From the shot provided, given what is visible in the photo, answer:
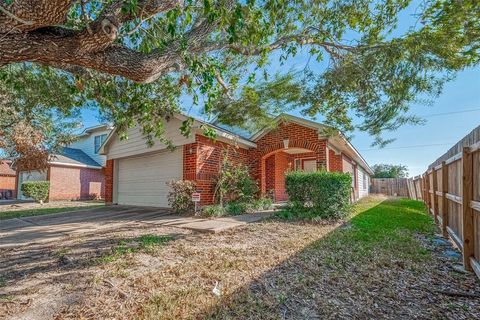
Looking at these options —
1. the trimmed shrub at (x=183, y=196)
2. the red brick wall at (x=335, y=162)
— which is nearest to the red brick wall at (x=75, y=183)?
the trimmed shrub at (x=183, y=196)

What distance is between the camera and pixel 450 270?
371cm

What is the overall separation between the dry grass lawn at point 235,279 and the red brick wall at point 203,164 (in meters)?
3.86

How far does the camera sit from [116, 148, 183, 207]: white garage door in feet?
33.8

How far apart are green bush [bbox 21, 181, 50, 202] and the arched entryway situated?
14318mm

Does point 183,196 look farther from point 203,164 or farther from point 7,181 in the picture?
point 7,181

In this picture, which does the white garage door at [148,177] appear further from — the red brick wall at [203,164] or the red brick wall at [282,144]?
the red brick wall at [282,144]

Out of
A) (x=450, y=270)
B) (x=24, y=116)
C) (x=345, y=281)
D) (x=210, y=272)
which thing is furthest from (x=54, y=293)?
(x=24, y=116)

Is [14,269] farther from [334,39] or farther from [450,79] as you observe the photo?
[450,79]

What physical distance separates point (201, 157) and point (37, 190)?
13.3m

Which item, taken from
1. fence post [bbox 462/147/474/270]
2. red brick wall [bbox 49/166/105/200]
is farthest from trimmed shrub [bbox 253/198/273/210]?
red brick wall [bbox 49/166/105/200]

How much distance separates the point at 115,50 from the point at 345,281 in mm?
4174

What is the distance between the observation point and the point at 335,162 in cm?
1194

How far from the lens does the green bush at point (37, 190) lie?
1577cm

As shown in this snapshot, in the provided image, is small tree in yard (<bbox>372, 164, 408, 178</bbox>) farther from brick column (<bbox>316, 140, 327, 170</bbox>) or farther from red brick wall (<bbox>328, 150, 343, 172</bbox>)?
brick column (<bbox>316, 140, 327, 170</bbox>)
